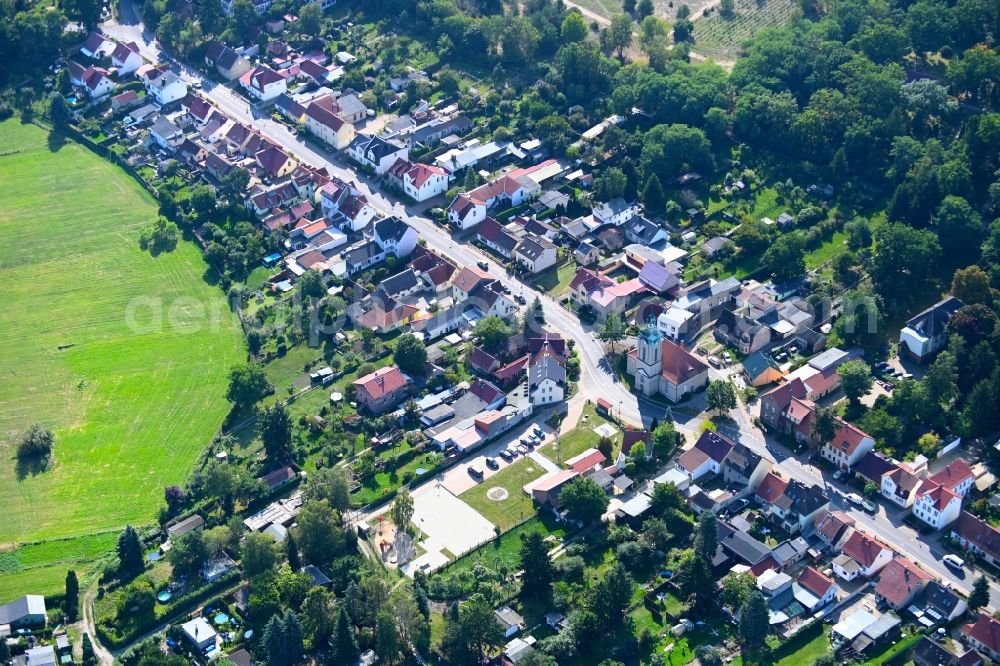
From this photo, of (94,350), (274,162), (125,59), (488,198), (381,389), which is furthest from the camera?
(125,59)

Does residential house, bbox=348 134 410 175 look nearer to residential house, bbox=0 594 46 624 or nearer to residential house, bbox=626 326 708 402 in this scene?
residential house, bbox=626 326 708 402

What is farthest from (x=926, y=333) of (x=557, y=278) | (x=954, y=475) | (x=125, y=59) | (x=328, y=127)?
(x=125, y=59)

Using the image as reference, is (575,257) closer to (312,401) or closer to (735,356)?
(735,356)

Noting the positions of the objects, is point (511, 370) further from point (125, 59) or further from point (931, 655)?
point (125, 59)

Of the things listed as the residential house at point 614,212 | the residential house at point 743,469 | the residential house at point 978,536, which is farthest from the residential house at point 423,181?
the residential house at point 978,536

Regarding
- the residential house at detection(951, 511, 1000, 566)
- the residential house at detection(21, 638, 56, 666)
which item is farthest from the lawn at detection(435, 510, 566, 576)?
the residential house at detection(951, 511, 1000, 566)

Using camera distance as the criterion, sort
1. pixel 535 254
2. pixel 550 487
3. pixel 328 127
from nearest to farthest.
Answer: pixel 550 487 → pixel 535 254 → pixel 328 127

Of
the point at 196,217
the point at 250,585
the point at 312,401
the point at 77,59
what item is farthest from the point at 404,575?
the point at 77,59
